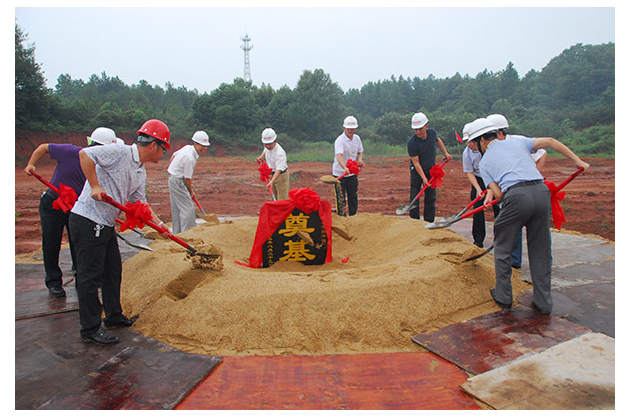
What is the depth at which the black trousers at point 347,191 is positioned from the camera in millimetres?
6180

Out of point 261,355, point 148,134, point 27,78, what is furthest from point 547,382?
point 27,78

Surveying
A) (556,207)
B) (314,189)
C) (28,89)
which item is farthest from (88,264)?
(28,89)

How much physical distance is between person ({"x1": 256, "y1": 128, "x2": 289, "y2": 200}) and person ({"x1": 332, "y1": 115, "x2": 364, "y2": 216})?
0.75m

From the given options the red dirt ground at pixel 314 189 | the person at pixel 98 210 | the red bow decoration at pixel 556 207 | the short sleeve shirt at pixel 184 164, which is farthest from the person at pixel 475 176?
the person at pixel 98 210

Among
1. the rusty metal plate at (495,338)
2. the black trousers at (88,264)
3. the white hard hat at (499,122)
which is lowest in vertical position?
the rusty metal plate at (495,338)

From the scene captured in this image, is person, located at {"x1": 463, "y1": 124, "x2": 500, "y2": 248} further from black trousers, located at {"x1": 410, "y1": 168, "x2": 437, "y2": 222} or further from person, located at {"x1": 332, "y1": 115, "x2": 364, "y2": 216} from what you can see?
person, located at {"x1": 332, "y1": 115, "x2": 364, "y2": 216}

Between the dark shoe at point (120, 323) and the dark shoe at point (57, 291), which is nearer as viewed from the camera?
the dark shoe at point (120, 323)

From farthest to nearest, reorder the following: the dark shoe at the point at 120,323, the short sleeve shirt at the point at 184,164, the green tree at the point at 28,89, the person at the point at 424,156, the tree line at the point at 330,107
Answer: the tree line at the point at 330,107 < the green tree at the point at 28,89 < the person at the point at 424,156 < the short sleeve shirt at the point at 184,164 < the dark shoe at the point at 120,323

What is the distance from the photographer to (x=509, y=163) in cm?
322

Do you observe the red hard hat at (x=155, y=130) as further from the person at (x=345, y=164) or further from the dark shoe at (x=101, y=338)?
the person at (x=345, y=164)

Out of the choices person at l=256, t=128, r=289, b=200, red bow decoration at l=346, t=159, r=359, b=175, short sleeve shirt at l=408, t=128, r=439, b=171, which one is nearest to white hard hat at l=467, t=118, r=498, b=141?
short sleeve shirt at l=408, t=128, r=439, b=171

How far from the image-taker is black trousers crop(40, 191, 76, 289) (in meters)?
3.69

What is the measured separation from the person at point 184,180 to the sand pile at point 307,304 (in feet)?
5.18

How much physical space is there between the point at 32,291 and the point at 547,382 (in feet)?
13.8
